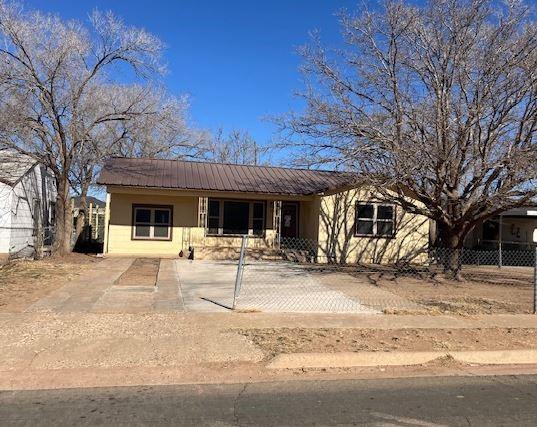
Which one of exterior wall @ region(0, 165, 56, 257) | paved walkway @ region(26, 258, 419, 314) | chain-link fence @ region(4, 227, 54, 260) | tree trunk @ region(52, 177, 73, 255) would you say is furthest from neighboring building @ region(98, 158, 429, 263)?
paved walkway @ region(26, 258, 419, 314)

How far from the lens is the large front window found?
69.6 feet

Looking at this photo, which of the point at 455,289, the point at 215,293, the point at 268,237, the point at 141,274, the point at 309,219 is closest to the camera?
the point at 215,293

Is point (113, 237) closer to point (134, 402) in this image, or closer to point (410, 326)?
point (410, 326)

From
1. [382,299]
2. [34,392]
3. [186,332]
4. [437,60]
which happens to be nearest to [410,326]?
[382,299]

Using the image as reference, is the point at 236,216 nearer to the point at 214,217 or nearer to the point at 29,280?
the point at 214,217

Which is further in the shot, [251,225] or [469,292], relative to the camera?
[251,225]

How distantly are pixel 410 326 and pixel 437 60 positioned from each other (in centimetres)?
785

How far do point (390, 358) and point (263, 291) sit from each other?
211 inches

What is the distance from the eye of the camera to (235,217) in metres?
21.5

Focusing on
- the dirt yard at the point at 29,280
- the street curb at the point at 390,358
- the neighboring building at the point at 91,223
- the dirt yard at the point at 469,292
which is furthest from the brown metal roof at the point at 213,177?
the street curb at the point at 390,358

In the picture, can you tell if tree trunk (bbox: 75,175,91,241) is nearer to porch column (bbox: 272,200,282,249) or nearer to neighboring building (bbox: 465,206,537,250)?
porch column (bbox: 272,200,282,249)

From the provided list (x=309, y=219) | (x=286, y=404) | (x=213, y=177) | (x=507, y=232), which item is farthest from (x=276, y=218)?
(x=286, y=404)

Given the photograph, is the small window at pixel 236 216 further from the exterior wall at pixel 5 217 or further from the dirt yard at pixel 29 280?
the exterior wall at pixel 5 217

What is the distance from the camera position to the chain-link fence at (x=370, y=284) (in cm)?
1060
